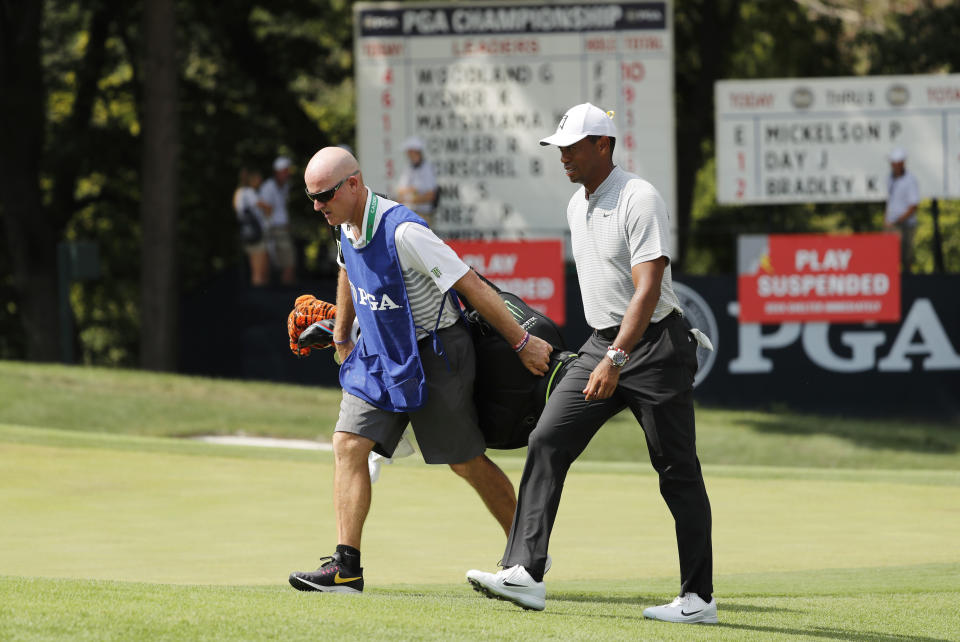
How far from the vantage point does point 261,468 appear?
1045 cm

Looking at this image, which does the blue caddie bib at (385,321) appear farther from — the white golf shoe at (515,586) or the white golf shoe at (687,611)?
the white golf shoe at (687,611)

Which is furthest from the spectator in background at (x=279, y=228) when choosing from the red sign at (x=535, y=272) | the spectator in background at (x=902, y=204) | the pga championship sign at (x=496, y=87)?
the spectator in background at (x=902, y=204)

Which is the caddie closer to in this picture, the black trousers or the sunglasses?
the sunglasses

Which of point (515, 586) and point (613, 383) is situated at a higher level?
point (613, 383)

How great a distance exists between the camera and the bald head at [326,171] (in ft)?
19.1

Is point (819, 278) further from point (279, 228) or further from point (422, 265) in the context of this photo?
point (422, 265)

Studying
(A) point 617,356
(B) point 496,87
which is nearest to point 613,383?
(A) point 617,356

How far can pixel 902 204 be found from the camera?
17750 mm

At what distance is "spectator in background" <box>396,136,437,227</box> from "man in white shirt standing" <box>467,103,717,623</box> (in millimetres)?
11993

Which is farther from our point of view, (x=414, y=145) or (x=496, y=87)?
(x=496, y=87)

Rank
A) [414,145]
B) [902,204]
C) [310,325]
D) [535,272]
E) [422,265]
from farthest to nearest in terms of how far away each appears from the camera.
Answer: [902,204], [414,145], [535,272], [310,325], [422,265]

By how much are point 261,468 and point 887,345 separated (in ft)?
29.3

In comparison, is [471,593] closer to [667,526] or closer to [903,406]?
[667,526]

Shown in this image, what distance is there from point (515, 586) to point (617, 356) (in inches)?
35.1
